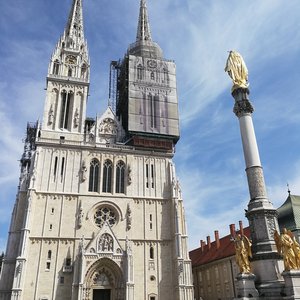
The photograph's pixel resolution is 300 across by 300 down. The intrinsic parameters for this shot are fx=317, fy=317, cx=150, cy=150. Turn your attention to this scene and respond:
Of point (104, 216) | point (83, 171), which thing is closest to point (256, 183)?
point (104, 216)

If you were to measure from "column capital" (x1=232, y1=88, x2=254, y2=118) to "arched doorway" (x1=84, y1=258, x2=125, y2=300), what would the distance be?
15.1 m

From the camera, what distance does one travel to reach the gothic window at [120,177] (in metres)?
28.5

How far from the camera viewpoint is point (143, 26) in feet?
145

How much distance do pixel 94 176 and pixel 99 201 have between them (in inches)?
97.2

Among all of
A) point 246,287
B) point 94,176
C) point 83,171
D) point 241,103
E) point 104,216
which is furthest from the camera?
point 94,176

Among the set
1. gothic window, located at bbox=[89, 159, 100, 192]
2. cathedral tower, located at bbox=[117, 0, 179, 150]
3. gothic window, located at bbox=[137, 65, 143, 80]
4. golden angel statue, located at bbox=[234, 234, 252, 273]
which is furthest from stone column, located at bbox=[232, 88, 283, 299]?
gothic window, located at bbox=[137, 65, 143, 80]

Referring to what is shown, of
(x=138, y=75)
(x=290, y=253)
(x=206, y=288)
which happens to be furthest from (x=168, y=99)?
(x=290, y=253)

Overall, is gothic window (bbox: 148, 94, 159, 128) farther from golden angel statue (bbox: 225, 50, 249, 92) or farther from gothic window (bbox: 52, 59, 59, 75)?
golden angel statue (bbox: 225, 50, 249, 92)

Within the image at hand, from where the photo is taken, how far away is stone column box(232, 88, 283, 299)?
13422 mm

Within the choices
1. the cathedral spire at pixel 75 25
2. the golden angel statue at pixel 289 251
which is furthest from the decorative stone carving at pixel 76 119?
the golden angel statue at pixel 289 251

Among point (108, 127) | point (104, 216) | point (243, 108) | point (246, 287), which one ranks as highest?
point (108, 127)

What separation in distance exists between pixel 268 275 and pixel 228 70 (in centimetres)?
1112

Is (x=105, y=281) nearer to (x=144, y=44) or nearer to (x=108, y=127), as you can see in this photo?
(x=108, y=127)

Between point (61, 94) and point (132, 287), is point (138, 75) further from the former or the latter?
point (132, 287)
